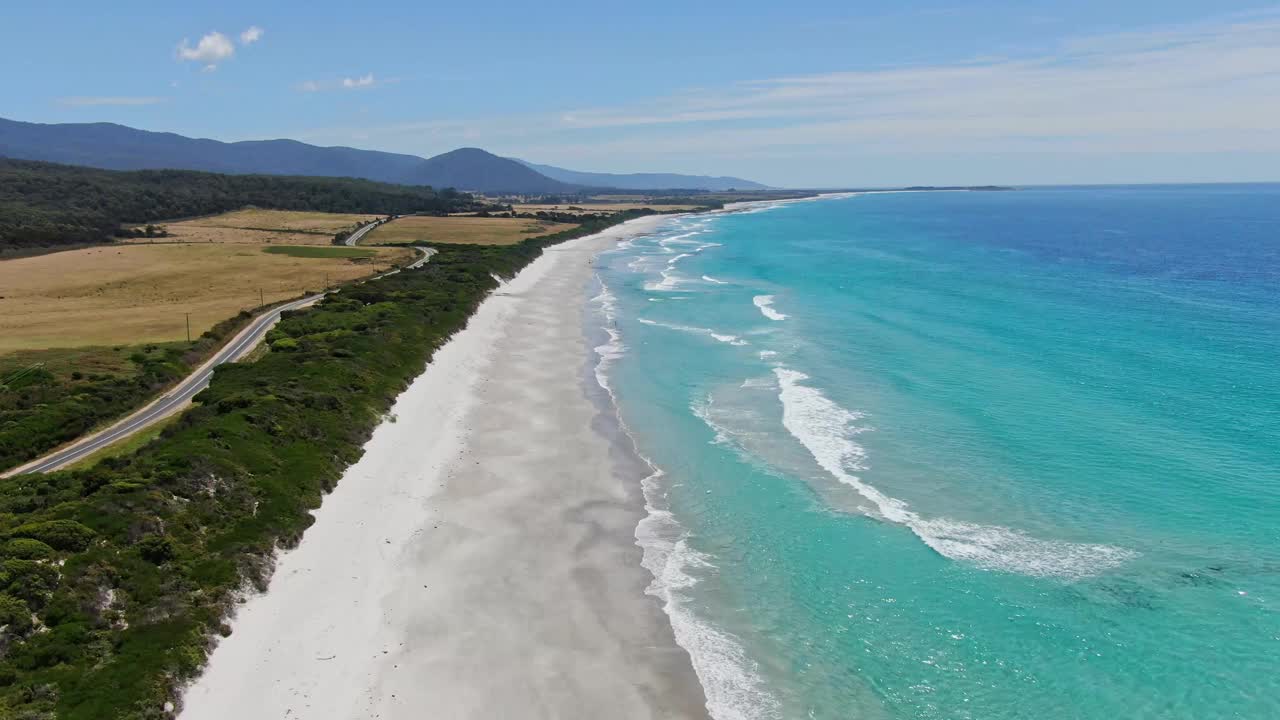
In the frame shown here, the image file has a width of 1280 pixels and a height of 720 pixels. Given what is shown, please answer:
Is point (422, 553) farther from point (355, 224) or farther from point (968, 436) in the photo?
→ point (355, 224)

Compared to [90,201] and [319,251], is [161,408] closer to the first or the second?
[319,251]

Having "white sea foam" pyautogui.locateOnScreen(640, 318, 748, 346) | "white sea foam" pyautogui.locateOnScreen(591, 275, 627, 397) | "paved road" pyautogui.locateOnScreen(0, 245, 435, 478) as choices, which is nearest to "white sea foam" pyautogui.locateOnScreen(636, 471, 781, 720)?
"white sea foam" pyautogui.locateOnScreen(591, 275, 627, 397)

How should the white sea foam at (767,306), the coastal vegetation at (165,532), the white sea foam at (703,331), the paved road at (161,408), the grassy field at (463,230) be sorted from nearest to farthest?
Result: the coastal vegetation at (165,532), the paved road at (161,408), the white sea foam at (703,331), the white sea foam at (767,306), the grassy field at (463,230)

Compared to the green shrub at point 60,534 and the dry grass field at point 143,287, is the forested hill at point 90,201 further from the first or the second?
the green shrub at point 60,534

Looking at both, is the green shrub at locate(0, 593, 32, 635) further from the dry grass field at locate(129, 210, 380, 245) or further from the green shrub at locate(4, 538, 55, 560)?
the dry grass field at locate(129, 210, 380, 245)

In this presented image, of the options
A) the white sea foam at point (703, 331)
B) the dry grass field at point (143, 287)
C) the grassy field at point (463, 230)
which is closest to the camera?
the dry grass field at point (143, 287)

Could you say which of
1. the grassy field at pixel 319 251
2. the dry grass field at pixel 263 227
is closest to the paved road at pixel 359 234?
the dry grass field at pixel 263 227

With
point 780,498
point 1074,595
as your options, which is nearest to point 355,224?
point 780,498

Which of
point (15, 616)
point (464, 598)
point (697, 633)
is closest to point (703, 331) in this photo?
point (464, 598)

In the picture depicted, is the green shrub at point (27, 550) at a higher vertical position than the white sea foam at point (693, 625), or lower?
higher
